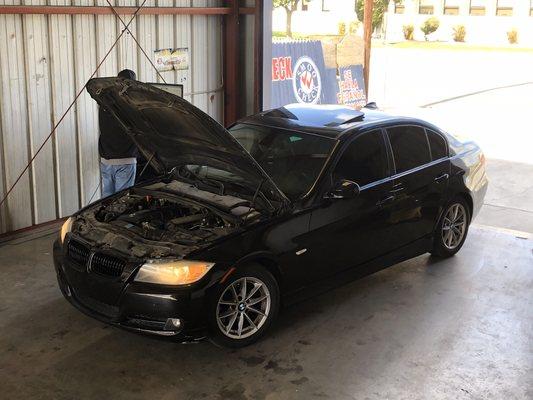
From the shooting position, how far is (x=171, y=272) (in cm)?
481

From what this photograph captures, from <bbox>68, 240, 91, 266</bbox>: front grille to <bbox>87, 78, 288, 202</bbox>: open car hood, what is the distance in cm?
103

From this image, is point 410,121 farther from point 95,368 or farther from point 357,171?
point 95,368

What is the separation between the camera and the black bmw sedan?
491cm

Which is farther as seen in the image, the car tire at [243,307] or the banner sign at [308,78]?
the banner sign at [308,78]

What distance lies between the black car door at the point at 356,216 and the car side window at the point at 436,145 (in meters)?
0.85

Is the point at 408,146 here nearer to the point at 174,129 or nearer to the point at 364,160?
the point at 364,160

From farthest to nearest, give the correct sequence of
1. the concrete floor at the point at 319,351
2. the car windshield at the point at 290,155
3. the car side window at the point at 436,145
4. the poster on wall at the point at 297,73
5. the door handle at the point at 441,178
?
the poster on wall at the point at 297,73 → the car side window at the point at 436,145 → the door handle at the point at 441,178 → the car windshield at the point at 290,155 → the concrete floor at the point at 319,351

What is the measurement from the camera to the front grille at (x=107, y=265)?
4.95 metres

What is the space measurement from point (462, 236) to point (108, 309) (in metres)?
4.20

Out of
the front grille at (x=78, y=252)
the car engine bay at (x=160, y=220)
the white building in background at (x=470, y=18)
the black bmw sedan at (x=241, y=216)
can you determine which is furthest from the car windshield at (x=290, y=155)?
the white building in background at (x=470, y=18)

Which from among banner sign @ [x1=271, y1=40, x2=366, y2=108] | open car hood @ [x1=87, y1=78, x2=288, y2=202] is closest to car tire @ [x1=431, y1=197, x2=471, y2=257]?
open car hood @ [x1=87, y1=78, x2=288, y2=202]

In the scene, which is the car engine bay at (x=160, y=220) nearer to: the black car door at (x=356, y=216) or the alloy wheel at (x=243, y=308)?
the alloy wheel at (x=243, y=308)

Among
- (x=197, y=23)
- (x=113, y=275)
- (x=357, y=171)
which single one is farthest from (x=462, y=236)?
(x=197, y=23)

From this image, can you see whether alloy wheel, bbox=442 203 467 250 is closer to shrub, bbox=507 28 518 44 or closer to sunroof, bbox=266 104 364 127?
sunroof, bbox=266 104 364 127
